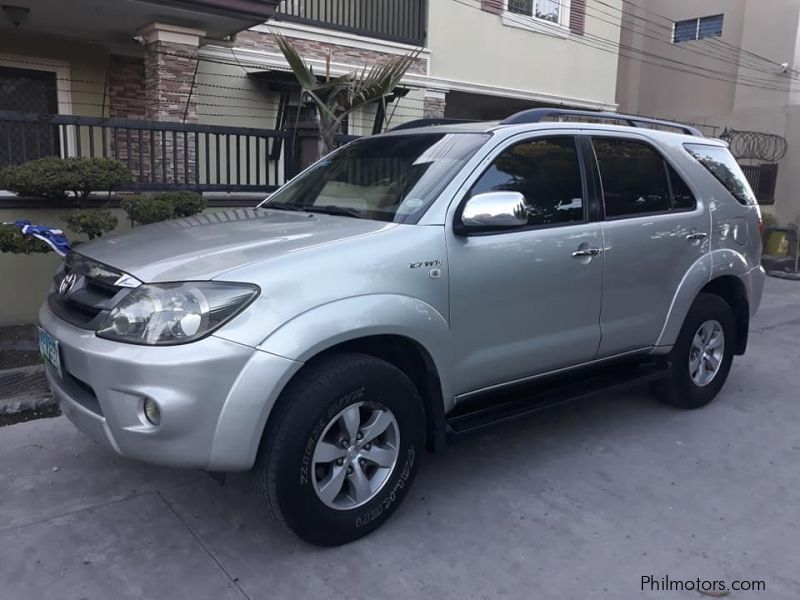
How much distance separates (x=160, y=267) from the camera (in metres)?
2.93

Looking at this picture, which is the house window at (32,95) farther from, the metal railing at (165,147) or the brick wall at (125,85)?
the brick wall at (125,85)

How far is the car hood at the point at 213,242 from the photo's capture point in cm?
292

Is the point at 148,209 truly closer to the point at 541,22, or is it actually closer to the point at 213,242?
the point at 213,242

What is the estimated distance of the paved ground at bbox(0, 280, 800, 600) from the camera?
9.73 feet

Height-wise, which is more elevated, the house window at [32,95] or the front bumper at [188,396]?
the house window at [32,95]

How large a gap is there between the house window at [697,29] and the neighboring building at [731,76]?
3 cm

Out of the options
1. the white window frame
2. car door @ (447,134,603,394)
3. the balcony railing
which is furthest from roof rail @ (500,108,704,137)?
the white window frame

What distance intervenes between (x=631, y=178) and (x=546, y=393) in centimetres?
148

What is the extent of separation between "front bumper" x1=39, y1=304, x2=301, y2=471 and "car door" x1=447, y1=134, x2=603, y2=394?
1.05m

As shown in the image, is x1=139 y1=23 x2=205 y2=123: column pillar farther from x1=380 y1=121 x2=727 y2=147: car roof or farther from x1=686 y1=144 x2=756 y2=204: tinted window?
x1=686 y1=144 x2=756 y2=204: tinted window

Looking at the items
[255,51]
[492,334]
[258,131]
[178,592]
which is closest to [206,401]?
[178,592]

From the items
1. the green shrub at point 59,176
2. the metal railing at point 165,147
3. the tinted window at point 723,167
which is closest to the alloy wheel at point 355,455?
the tinted window at point 723,167

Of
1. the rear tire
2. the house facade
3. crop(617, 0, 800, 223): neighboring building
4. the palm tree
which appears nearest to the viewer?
the rear tire

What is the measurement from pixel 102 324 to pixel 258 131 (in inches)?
194
